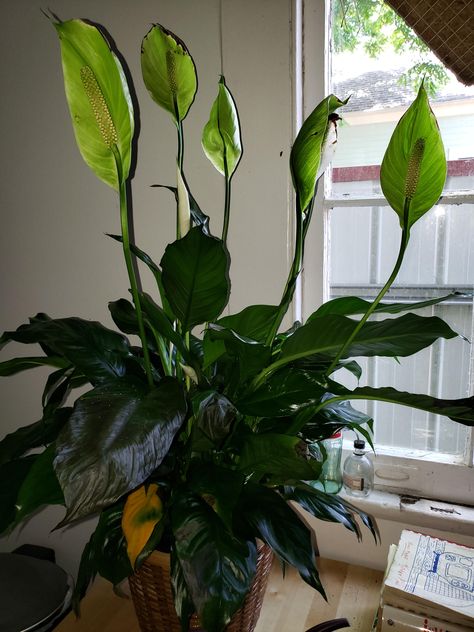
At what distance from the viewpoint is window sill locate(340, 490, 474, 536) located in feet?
3.08

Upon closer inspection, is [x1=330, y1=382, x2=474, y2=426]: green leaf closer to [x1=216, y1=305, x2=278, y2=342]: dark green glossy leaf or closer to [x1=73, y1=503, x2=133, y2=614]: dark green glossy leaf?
[x1=216, y1=305, x2=278, y2=342]: dark green glossy leaf

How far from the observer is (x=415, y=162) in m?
0.51

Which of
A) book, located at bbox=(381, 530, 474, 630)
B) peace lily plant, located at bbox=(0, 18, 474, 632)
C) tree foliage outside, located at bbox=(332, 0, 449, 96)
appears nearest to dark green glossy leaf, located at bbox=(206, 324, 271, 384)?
peace lily plant, located at bbox=(0, 18, 474, 632)

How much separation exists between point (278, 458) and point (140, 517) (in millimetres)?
161

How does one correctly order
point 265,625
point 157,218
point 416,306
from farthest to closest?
point 157,218 → point 265,625 → point 416,306

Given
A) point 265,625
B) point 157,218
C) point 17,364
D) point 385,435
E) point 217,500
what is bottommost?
point 265,625

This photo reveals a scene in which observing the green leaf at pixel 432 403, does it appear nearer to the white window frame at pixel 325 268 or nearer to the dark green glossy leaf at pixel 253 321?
the dark green glossy leaf at pixel 253 321

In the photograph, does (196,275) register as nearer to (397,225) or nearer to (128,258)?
(128,258)

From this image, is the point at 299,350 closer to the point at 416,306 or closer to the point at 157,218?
the point at 416,306

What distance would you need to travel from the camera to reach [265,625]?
82 centimetres

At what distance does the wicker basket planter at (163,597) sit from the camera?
571mm

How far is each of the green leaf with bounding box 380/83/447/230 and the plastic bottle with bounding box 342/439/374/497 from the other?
63 centimetres

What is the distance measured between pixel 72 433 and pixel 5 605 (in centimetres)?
69

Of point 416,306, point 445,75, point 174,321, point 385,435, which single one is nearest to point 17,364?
point 174,321
